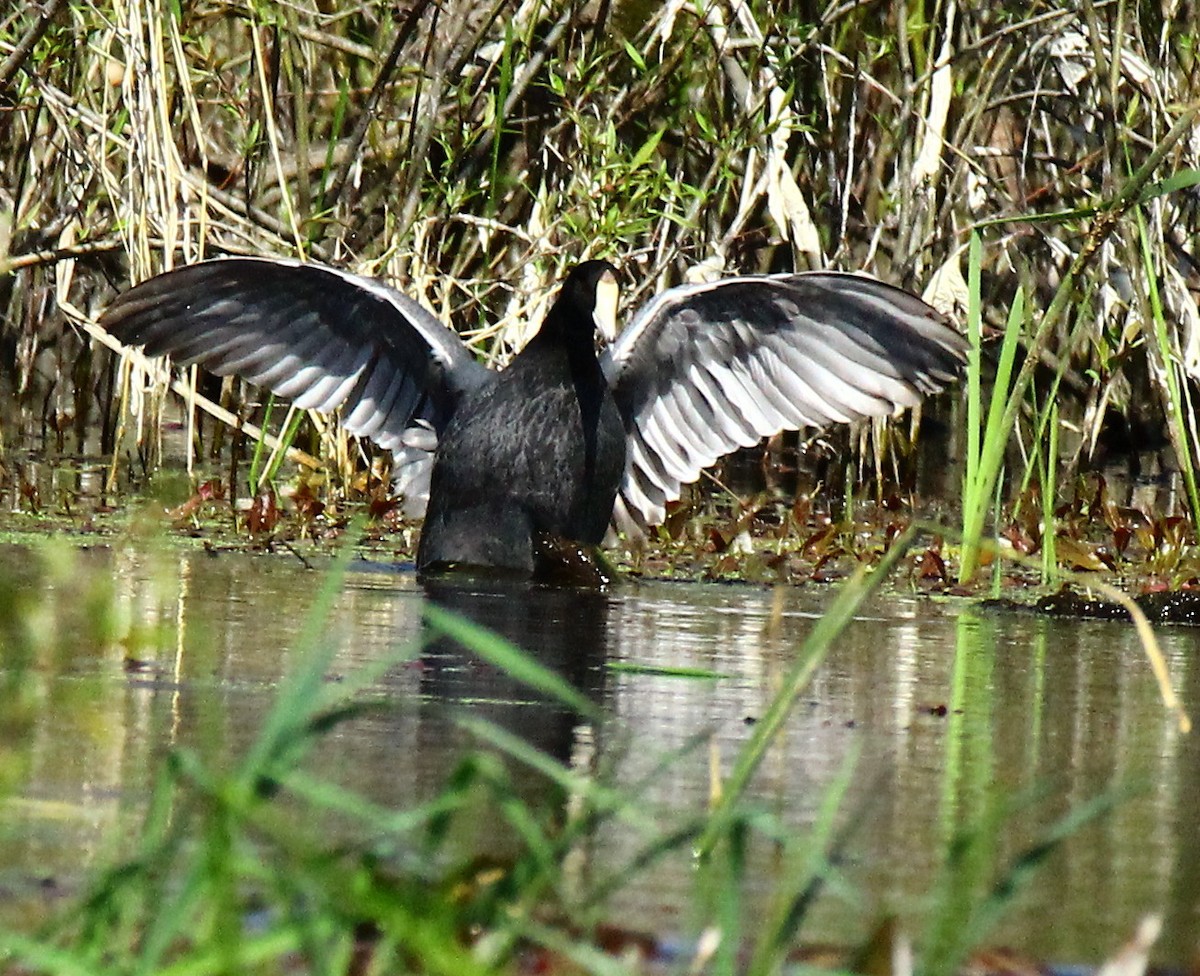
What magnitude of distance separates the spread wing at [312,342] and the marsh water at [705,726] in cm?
130

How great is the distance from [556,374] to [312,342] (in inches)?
36.6

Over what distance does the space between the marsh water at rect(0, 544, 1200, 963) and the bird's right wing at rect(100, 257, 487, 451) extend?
50.9 inches

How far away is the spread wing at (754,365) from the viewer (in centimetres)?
627

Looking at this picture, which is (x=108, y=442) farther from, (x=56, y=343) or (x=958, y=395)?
(x=958, y=395)

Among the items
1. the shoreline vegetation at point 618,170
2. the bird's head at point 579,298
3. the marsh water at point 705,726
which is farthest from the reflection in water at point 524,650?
the shoreline vegetation at point 618,170

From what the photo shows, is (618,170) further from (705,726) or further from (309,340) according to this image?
(705,726)

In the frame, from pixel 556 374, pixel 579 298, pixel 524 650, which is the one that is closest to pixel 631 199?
pixel 579 298

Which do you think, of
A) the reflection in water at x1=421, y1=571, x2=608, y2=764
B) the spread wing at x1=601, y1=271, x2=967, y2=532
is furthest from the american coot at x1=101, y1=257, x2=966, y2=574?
the reflection in water at x1=421, y1=571, x2=608, y2=764

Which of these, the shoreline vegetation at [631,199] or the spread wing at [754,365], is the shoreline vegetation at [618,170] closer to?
the shoreline vegetation at [631,199]

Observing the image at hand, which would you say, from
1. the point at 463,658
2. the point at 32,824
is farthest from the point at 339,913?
the point at 463,658

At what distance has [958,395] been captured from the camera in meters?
8.74

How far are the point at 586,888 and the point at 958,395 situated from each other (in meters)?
6.84

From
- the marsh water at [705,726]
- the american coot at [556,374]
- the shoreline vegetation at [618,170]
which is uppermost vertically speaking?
the shoreline vegetation at [618,170]

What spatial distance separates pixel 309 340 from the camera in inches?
258
